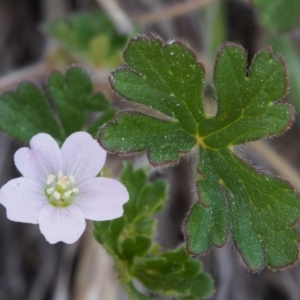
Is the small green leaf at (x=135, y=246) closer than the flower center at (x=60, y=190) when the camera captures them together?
No

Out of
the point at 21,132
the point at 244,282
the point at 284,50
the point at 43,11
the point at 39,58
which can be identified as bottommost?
the point at 244,282

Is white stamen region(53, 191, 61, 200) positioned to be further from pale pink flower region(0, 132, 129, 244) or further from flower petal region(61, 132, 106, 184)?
flower petal region(61, 132, 106, 184)

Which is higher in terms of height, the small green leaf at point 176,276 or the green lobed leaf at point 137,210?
the green lobed leaf at point 137,210

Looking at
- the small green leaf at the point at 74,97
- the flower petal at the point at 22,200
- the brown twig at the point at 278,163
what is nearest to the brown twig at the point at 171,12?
the brown twig at the point at 278,163

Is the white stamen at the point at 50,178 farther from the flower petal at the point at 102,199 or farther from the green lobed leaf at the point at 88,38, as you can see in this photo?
the green lobed leaf at the point at 88,38

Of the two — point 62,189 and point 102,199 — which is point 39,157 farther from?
point 102,199

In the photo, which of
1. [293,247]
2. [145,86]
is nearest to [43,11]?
[145,86]

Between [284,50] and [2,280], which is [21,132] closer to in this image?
[2,280]

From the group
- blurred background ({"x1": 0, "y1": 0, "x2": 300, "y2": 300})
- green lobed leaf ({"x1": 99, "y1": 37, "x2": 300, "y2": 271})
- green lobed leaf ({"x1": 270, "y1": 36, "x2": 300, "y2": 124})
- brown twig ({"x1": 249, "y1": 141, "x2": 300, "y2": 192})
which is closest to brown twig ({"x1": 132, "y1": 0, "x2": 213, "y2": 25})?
blurred background ({"x1": 0, "y1": 0, "x2": 300, "y2": 300})
